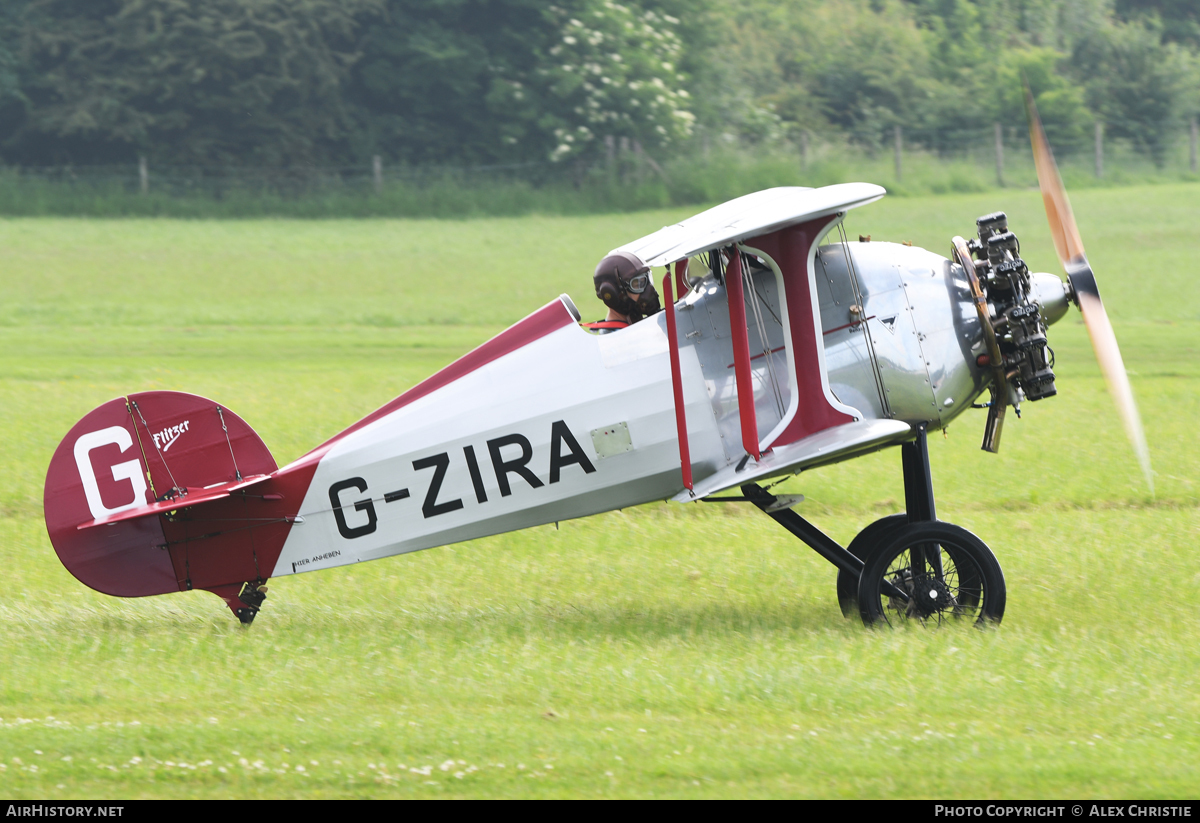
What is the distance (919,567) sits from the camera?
8.49 m

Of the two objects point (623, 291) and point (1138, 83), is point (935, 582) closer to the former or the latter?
point (623, 291)

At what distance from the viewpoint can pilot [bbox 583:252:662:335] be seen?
864 centimetres

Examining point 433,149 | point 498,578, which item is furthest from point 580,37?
point 498,578

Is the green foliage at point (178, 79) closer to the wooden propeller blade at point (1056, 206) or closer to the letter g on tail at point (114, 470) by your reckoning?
the letter g on tail at point (114, 470)

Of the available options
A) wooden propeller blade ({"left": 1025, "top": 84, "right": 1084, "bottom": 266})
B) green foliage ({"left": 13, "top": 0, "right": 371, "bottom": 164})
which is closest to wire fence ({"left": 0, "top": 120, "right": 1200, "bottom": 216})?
green foliage ({"left": 13, "top": 0, "right": 371, "bottom": 164})

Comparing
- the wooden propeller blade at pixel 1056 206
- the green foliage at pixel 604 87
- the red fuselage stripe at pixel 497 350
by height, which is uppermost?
the green foliage at pixel 604 87

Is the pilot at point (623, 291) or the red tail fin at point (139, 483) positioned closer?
the red tail fin at point (139, 483)

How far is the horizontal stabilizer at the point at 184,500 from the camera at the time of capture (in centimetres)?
836

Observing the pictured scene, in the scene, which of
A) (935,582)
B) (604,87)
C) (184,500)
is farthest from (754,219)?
(604,87)

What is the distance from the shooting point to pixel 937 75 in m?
56.6

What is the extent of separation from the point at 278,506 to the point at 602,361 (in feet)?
7.37

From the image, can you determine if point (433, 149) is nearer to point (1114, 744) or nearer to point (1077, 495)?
point (1077, 495)

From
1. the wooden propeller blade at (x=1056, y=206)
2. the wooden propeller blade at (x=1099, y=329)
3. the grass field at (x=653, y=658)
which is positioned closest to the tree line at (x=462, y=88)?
the grass field at (x=653, y=658)

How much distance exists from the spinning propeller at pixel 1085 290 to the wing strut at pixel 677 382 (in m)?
2.50
